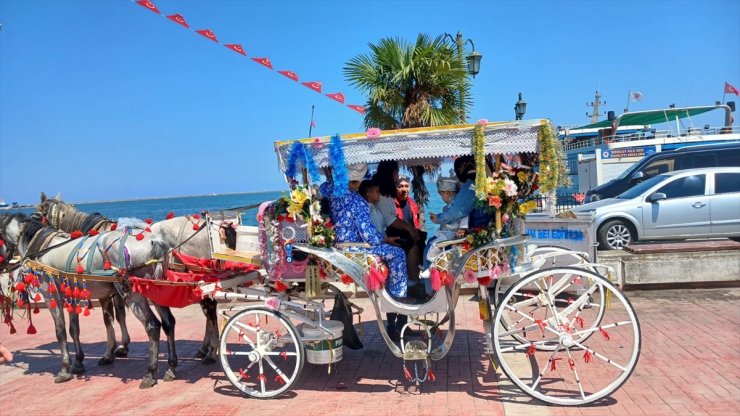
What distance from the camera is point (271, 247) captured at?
17.6 ft

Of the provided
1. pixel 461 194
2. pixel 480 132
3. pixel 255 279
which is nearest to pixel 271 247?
pixel 255 279

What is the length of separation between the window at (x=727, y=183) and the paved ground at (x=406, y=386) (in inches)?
126

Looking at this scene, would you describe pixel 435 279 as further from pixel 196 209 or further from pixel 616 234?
pixel 196 209

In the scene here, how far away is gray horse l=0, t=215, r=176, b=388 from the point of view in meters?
6.03

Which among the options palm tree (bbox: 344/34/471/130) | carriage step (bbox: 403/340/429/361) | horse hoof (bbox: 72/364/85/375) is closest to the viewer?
carriage step (bbox: 403/340/429/361)

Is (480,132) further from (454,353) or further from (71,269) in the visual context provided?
(71,269)

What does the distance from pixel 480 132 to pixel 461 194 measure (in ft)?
2.58

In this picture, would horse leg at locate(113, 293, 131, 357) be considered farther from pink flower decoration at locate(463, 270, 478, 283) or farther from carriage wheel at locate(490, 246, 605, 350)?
carriage wheel at locate(490, 246, 605, 350)

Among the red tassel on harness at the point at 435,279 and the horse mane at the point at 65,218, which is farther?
the horse mane at the point at 65,218

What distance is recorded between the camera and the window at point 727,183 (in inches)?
392

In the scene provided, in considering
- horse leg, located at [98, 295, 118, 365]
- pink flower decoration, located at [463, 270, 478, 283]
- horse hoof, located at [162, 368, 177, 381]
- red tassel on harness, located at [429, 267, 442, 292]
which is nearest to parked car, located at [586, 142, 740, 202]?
pink flower decoration, located at [463, 270, 478, 283]

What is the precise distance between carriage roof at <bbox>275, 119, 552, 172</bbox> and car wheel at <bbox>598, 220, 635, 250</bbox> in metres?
6.79

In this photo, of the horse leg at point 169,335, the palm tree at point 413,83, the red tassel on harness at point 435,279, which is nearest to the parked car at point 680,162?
the palm tree at point 413,83

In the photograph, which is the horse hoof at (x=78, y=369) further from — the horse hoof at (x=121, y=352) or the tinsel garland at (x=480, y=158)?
the tinsel garland at (x=480, y=158)
